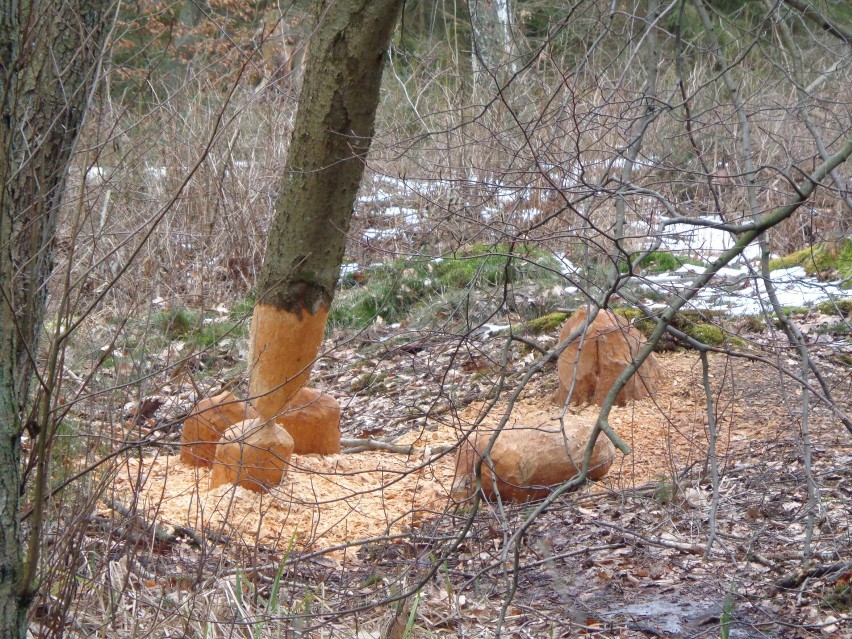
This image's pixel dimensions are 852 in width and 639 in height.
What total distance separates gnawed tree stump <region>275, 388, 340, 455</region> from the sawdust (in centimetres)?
10

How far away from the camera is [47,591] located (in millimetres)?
2518

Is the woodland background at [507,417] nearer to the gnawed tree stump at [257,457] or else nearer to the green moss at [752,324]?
the green moss at [752,324]

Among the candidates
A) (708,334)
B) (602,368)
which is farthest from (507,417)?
(708,334)

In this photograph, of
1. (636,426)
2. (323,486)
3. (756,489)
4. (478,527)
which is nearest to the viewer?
(478,527)

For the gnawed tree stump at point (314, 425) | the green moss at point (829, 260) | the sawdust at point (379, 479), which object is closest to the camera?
the sawdust at point (379, 479)

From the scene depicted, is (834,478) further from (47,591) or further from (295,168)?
(47,591)

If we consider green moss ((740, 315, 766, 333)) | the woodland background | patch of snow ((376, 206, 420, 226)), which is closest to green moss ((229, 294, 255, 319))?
the woodland background

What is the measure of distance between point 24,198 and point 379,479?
2578mm

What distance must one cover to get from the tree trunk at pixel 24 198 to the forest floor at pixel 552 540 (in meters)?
0.59

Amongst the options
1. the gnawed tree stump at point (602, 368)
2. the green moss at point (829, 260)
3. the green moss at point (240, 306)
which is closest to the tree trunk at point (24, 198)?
the gnawed tree stump at point (602, 368)

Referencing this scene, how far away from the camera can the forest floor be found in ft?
10.1

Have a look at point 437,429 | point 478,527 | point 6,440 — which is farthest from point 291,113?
point 6,440

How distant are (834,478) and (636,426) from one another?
1117 millimetres

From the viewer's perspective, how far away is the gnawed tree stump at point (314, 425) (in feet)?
15.8
